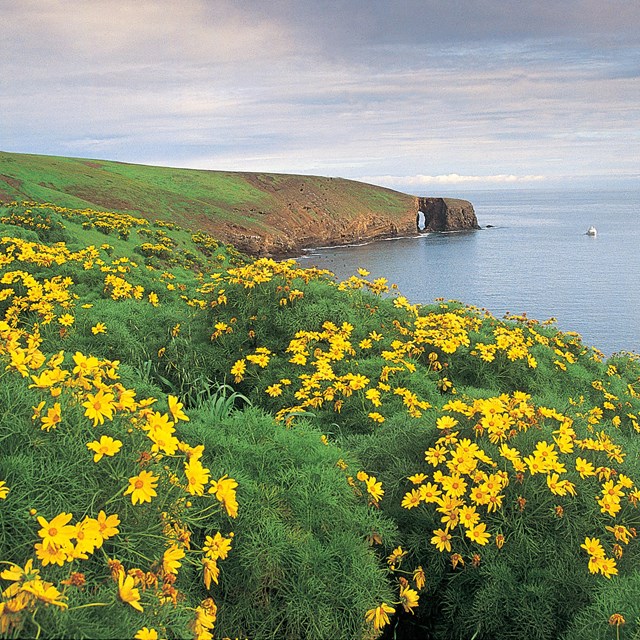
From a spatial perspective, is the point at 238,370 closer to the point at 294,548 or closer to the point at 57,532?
the point at 294,548

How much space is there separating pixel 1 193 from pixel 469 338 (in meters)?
45.4

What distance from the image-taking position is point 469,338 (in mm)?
8656

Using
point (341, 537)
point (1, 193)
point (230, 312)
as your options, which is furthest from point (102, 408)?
point (1, 193)

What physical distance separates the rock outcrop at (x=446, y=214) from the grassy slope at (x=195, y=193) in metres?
3.84

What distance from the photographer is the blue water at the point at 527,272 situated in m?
40.9

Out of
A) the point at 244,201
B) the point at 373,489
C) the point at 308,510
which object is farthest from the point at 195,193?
the point at 308,510

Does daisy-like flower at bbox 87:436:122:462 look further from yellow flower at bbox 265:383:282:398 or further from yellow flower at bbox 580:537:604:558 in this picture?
yellow flower at bbox 265:383:282:398

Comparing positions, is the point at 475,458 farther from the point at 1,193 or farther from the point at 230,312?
the point at 1,193

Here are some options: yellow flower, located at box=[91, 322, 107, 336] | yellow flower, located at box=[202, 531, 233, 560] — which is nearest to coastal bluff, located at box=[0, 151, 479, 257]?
yellow flower, located at box=[91, 322, 107, 336]

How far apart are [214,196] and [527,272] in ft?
139

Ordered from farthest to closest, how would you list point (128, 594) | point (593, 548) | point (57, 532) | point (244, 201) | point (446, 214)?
point (446, 214), point (244, 201), point (593, 548), point (57, 532), point (128, 594)

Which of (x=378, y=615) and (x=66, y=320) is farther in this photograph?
(x=66, y=320)

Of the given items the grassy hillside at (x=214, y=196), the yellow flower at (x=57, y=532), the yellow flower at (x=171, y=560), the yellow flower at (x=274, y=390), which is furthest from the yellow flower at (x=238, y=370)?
the grassy hillside at (x=214, y=196)

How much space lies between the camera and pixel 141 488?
2854mm
